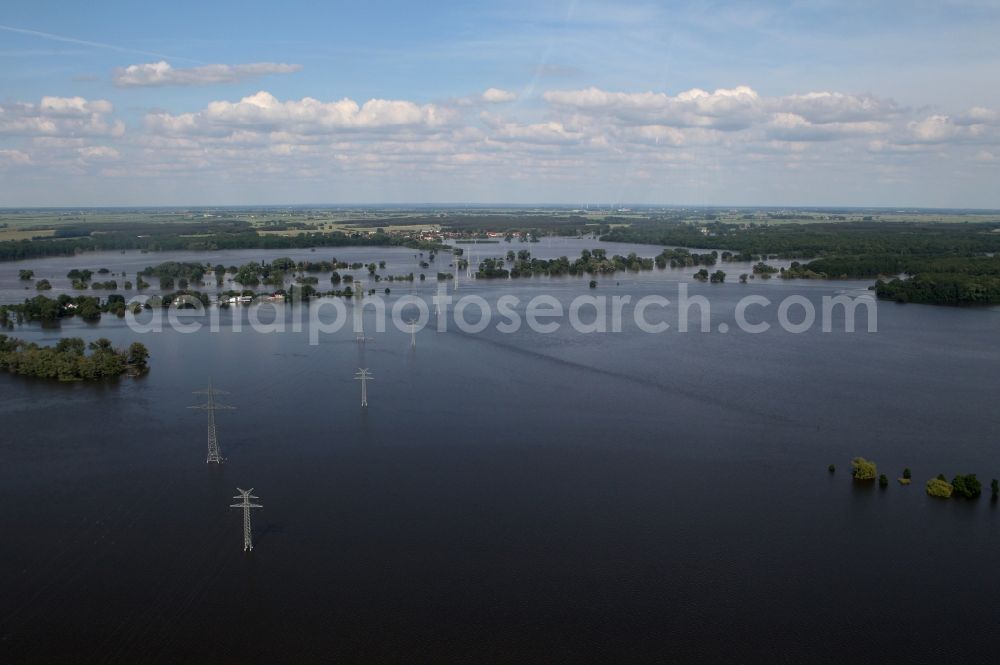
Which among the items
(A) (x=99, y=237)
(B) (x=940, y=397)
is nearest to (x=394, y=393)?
(B) (x=940, y=397)

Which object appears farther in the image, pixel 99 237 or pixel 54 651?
pixel 99 237

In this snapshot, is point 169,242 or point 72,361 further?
point 169,242

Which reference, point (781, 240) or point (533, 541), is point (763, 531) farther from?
point (781, 240)

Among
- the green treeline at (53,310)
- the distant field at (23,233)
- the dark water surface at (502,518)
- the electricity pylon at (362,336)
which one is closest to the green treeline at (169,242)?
the distant field at (23,233)

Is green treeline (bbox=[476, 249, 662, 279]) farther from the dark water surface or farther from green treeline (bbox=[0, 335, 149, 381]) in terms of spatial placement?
green treeline (bbox=[0, 335, 149, 381])

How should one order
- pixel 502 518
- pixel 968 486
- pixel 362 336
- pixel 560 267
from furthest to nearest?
pixel 560 267, pixel 362 336, pixel 968 486, pixel 502 518

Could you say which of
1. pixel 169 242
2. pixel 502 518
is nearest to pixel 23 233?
pixel 169 242

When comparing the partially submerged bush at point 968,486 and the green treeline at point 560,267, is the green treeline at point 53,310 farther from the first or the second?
the partially submerged bush at point 968,486

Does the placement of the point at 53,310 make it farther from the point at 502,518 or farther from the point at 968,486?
the point at 968,486
